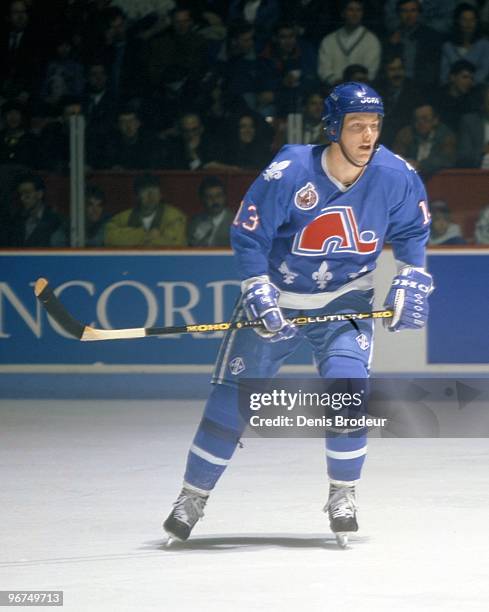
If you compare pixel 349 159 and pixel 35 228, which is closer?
pixel 349 159

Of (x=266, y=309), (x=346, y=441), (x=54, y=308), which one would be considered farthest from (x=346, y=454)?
(x=54, y=308)

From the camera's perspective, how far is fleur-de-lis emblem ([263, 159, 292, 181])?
4.83 meters

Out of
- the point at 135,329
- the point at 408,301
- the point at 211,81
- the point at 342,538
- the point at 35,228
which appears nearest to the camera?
the point at 342,538

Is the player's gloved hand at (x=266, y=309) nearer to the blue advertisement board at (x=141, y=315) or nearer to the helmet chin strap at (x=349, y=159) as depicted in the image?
the helmet chin strap at (x=349, y=159)

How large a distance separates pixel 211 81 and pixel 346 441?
5.14 metres

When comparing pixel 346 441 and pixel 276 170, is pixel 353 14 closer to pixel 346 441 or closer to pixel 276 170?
pixel 276 170

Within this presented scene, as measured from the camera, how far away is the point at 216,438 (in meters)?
4.90

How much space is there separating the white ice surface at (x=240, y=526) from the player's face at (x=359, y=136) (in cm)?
123

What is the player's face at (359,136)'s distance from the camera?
15.8 feet

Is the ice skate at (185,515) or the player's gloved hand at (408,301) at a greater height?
the player's gloved hand at (408,301)

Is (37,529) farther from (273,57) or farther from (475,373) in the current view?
(273,57)

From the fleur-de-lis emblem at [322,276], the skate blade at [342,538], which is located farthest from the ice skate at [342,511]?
the fleur-de-lis emblem at [322,276]

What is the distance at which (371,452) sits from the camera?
267 inches

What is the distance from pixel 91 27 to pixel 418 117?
2.31 m
